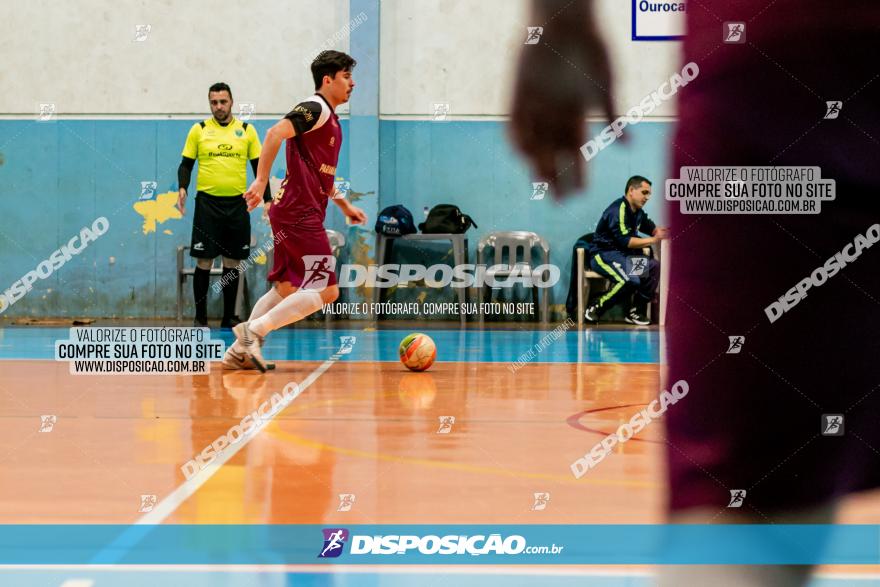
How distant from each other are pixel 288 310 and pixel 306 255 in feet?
1.33

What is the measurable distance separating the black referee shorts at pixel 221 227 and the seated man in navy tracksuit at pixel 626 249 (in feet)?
13.7

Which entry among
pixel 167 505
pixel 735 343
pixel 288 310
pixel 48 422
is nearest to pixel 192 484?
pixel 167 505

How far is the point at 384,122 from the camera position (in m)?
13.5

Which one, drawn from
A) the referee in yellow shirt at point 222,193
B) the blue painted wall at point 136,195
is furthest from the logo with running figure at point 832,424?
the blue painted wall at point 136,195

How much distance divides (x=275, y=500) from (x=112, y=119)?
1094cm

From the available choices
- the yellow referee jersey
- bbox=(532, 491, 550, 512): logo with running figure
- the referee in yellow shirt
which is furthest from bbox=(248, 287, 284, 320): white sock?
bbox=(532, 491, 550, 512): logo with running figure

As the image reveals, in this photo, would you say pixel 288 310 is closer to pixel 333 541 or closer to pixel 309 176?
pixel 309 176

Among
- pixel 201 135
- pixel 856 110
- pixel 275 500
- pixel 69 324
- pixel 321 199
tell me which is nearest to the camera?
pixel 856 110

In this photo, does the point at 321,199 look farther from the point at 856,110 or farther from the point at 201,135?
the point at 856,110

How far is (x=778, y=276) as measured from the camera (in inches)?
79.3

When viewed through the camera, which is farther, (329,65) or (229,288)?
(229,288)

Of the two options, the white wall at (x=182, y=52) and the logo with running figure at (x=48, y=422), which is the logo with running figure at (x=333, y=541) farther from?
the white wall at (x=182, y=52)

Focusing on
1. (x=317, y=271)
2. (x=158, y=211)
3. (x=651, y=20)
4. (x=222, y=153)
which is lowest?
(x=317, y=271)

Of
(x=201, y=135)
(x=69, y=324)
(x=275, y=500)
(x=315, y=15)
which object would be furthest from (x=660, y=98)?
(x=275, y=500)
